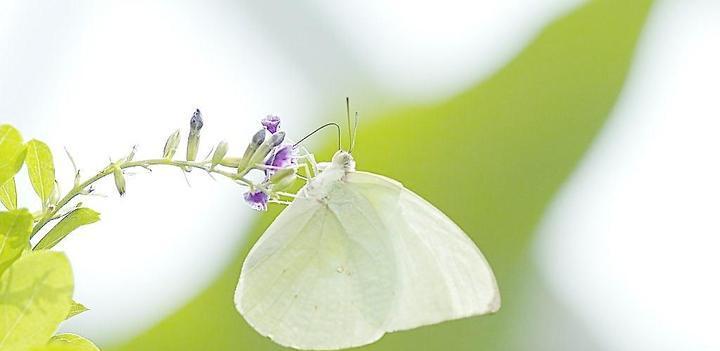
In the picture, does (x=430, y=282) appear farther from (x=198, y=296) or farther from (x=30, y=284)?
(x=198, y=296)

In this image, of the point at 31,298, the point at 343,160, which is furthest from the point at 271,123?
the point at 31,298

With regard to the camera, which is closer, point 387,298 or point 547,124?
point 387,298

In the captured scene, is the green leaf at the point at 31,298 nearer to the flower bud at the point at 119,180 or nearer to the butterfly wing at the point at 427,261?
the flower bud at the point at 119,180

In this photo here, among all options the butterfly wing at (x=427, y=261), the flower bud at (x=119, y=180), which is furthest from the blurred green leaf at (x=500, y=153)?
the flower bud at (x=119, y=180)

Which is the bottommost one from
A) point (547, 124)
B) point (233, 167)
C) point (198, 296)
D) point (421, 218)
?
point (547, 124)

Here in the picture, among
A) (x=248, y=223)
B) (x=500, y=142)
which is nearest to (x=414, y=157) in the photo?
(x=500, y=142)

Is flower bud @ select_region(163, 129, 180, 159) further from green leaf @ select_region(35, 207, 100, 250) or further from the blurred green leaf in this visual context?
the blurred green leaf
